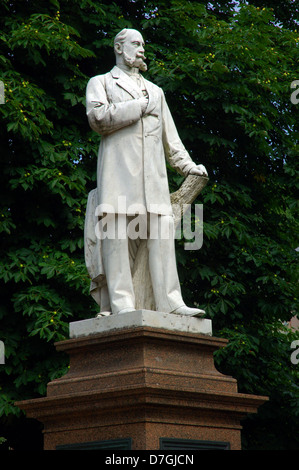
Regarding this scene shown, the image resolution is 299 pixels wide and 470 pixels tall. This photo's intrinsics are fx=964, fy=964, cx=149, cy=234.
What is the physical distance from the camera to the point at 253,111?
1484 cm

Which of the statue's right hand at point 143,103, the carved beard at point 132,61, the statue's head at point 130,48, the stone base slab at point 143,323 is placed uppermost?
the statue's head at point 130,48

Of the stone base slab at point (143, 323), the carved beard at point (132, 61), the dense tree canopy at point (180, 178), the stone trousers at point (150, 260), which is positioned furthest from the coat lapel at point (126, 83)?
the dense tree canopy at point (180, 178)

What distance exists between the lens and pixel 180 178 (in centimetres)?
1394

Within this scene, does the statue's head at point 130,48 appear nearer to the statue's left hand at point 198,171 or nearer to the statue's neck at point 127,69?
the statue's neck at point 127,69

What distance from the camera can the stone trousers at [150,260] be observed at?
899 centimetres

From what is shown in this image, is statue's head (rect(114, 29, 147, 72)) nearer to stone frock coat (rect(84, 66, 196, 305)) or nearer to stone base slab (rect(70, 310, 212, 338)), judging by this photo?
stone frock coat (rect(84, 66, 196, 305))

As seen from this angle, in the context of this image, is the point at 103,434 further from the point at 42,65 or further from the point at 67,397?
Result: the point at 42,65

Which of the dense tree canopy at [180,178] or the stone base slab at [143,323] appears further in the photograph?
the dense tree canopy at [180,178]

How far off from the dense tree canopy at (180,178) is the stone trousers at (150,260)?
373 cm

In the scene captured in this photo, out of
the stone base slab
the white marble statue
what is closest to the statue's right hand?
the white marble statue

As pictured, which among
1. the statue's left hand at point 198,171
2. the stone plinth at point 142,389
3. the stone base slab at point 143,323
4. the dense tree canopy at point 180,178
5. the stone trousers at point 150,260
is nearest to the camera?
the stone plinth at point 142,389

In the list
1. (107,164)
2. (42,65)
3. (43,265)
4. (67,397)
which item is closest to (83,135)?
(42,65)

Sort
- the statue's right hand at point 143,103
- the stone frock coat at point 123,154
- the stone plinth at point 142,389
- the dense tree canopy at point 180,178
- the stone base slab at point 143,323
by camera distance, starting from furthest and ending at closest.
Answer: the dense tree canopy at point 180,178
the statue's right hand at point 143,103
the stone frock coat at point 123,154
the stone base slab at point 143,323
the stone plinth at point 142,389

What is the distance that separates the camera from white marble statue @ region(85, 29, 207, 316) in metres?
9.05
